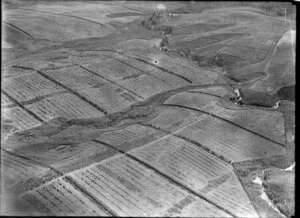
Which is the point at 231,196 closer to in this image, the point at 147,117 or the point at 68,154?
the point at 68,154

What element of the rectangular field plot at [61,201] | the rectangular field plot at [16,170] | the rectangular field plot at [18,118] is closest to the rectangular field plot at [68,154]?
the rectangular field plot at [16,170]

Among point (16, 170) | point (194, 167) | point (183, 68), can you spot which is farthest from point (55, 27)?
point (194, 167)

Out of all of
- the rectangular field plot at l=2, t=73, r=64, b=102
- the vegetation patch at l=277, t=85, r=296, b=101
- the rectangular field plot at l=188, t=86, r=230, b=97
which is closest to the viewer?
the rectangular field plot at l=2, t=73, r=64, b=102

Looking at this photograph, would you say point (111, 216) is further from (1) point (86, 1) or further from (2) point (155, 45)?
(1) point (86, 1)

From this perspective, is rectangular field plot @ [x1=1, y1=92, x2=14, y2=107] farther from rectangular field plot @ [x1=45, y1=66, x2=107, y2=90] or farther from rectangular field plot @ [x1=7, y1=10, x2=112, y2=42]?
rectangular field plot @ [x1=7, y1=10, x2=112, y2=42]

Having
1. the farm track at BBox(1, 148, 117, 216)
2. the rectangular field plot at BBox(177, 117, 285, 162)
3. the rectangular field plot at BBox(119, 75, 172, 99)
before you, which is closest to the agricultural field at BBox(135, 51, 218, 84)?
the rectangular field plot at BBox(119, 75, 172, 99)
